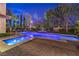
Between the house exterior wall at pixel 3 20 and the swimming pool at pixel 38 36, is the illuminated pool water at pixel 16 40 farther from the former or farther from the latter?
the house exterior wall at pixel 3 20

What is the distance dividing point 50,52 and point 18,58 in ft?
1.53

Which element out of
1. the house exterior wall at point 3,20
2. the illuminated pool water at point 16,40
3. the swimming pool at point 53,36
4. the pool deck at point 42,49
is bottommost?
the pool deck at point 42,49

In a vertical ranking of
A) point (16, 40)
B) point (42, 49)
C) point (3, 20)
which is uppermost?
point (3, 20)

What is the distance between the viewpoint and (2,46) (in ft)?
7.98

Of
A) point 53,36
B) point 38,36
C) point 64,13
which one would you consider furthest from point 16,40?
point 64,13

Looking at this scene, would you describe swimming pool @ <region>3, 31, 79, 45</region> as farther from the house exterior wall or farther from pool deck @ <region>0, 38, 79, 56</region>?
the house exterior wall

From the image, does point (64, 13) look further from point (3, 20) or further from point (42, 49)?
point (3, 20)

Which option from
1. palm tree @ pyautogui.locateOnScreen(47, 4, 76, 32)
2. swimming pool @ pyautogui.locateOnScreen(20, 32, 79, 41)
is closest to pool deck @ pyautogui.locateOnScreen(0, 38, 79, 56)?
swimming pool @ pyautogui.locateOnScreen(20, 32, 79, 41)

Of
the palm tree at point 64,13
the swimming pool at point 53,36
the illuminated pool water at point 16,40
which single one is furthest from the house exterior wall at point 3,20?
the palm tree at point 64,13

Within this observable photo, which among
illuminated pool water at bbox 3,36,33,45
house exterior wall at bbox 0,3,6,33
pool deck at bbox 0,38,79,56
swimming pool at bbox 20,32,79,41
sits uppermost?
house exterior wall at bbox 0,3,6,33

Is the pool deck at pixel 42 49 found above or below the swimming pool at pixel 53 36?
below

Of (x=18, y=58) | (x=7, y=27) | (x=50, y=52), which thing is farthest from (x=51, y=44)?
(x=7, y=27)

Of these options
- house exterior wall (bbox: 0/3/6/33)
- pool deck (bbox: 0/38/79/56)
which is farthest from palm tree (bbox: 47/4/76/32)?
house exterior wall (bbox: 0/3/6/33)

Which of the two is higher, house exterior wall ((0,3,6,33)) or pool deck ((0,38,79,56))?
house exterior wall ((0,3,6,33))
